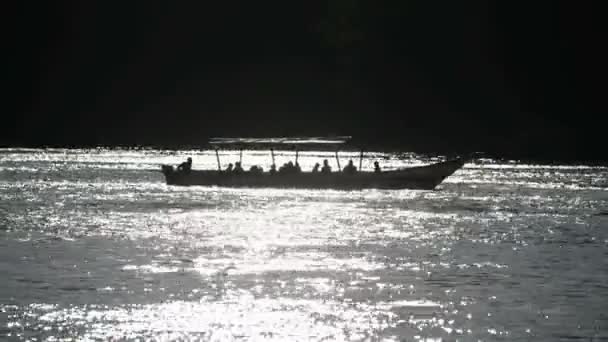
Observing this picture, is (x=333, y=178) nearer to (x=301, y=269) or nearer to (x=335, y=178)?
(x=335, y=178)

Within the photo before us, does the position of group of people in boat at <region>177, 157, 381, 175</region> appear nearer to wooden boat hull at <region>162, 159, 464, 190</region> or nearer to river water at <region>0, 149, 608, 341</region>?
wooden boat hull at <region>162, 159, 464, 190</region>

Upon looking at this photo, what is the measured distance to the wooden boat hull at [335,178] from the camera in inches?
3445

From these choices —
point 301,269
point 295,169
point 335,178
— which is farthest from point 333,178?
point 301,269

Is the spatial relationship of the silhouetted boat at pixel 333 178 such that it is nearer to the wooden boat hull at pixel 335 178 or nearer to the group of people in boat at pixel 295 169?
the wooden boat hull at pixel 335 178

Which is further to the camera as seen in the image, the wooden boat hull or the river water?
the wooden boat hull

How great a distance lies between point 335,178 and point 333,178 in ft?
0.45

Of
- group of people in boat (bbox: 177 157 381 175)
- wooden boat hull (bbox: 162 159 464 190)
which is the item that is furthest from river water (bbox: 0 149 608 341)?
group of people in boat (bbox: 177 157 381 175)

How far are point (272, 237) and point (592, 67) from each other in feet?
388

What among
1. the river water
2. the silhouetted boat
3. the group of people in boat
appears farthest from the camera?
the group of people in boat

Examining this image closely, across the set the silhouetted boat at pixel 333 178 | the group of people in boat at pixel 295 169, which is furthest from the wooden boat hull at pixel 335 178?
the group of people in boat at pixel 295 169

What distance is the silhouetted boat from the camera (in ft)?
287

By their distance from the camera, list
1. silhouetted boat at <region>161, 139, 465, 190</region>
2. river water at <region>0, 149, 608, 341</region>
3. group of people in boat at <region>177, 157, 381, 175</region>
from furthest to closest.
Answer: group of people in boat at <region>177, 157, 381, 175</region>
silhouetted boat at <region>161, 139, 465, 190</region>
river water at <region>0, 149, 608, 341</region>

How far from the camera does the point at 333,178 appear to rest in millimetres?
88688

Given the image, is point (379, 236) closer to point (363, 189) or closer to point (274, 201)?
point (274, 201)
